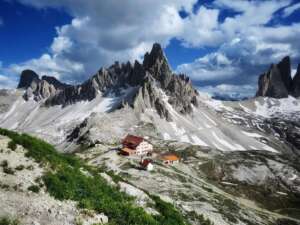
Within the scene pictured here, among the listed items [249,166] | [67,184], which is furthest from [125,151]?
[67,184]

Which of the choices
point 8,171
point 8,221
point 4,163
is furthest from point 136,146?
point 8,221

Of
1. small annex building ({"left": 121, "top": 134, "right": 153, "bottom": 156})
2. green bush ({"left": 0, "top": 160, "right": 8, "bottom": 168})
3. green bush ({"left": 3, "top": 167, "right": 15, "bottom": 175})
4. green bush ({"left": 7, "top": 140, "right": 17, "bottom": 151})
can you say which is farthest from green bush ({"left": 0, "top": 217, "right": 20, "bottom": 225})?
small annex building ({"left": 121, "top": 134, "right": 153, "bottom": 156})

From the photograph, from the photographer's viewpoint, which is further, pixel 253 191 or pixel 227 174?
pixel 227 174

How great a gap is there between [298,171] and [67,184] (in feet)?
548

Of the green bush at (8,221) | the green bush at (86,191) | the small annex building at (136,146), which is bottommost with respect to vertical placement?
the green bush at (8,221)

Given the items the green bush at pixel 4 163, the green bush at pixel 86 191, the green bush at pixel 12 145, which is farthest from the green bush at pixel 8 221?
the green bush at pixel 12 145

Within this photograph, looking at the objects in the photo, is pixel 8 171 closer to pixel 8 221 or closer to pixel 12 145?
pixel 12 145

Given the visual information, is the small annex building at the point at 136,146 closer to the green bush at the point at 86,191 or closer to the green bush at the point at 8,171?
A: the green bush at the point at 86,191

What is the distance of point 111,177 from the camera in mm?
32906

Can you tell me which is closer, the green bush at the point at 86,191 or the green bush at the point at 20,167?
the green bush at the point at 86,191

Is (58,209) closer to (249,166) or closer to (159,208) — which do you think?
(159,208)

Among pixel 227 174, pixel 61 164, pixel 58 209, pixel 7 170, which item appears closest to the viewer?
pixel 58 209

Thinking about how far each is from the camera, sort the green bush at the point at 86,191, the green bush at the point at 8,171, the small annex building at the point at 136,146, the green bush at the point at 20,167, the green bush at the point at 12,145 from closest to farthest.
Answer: the green bush at the point at 86,191 → the green bush at the point at 8,171 → the green bush at the point at 20,167 → the green bush at the point at 12,145 → the small annex building at the point at 136,146

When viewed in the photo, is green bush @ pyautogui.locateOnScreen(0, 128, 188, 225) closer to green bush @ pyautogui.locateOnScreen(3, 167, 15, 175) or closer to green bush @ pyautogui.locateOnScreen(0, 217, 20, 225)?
green bush @ pyautogui.locateOnScreen(3, 167, 15, 175)
